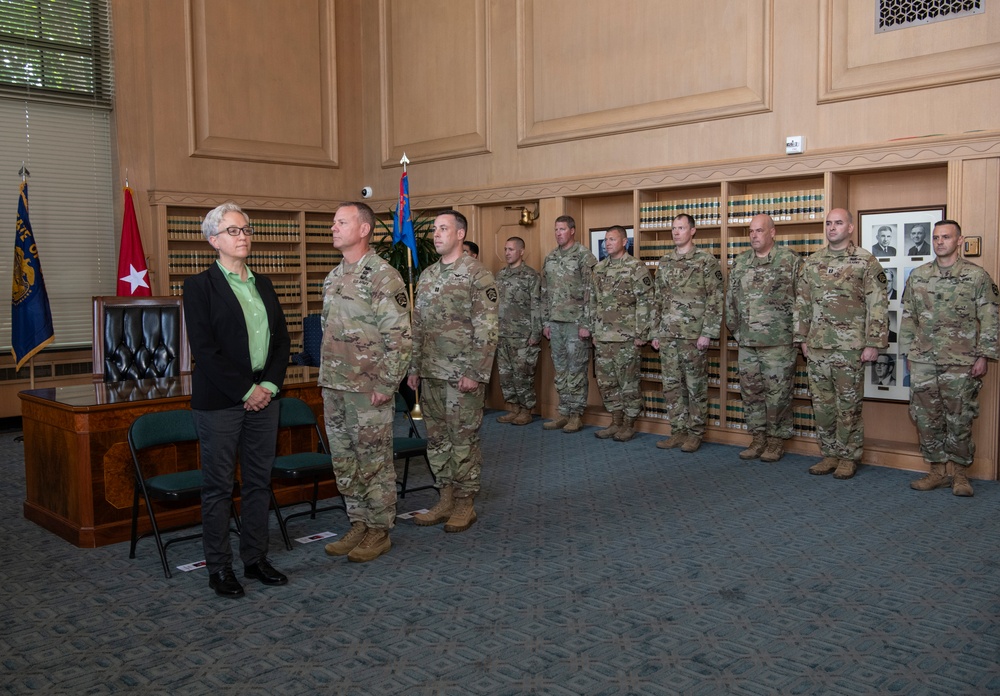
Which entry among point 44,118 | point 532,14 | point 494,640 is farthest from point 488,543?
point 44,118

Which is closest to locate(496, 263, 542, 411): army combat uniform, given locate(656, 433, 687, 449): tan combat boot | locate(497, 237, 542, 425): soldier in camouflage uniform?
locate(497, 237, 542, 425): soldier in camouflage uniform

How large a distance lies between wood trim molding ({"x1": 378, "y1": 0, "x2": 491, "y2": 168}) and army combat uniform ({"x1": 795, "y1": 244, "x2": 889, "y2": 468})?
408 cm

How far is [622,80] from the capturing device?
7.73 metres

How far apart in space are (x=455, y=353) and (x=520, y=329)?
3717 millimetres

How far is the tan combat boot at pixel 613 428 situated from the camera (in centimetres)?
751

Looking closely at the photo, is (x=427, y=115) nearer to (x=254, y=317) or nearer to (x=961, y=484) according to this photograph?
(x=254, y=317)

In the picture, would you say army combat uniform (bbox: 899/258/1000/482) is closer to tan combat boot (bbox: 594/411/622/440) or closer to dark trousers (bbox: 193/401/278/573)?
tan combat boot (bbox: 594/411/622/440)

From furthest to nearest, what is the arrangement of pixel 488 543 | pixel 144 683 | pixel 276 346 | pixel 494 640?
pixel 488 543, pixel 276 346, pixel 494 640, pixel 144 683

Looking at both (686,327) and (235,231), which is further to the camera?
(686,327)

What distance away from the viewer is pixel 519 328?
8281 mm

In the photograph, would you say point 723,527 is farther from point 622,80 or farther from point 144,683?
point 622,80

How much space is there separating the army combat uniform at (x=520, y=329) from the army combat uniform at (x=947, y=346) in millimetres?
3466

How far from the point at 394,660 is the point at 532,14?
23.0ft

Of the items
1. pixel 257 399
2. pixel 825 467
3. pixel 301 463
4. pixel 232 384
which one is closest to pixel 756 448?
pixel 825 467
